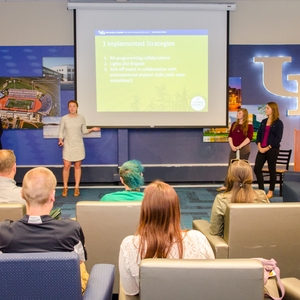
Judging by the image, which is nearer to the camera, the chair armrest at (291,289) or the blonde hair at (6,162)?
the chair armrest at (291,289)

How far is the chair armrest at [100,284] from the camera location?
162 centimetres

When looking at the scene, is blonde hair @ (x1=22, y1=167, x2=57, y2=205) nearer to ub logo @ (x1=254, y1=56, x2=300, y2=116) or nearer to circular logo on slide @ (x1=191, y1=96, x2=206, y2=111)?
circular logo on slide @ (x1=191, y1=96, x2=206, y2=111)

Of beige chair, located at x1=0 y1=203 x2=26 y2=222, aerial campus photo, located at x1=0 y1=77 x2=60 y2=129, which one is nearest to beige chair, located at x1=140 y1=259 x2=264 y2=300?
beige chair, located at x1=0 y1=203 x2=26 y2=222

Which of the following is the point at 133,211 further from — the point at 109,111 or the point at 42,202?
the point at 109,111

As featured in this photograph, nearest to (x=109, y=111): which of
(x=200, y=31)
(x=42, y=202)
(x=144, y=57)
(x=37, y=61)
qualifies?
(x=144, y=57)

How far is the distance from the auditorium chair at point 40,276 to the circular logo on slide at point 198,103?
5461 millimetres

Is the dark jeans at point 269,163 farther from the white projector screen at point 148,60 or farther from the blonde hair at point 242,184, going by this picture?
the blonde hair at point 242,184

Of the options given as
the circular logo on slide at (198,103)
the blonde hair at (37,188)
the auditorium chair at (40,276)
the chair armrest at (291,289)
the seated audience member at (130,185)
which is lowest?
the chair armrest at (291,289)

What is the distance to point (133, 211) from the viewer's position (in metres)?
2.34

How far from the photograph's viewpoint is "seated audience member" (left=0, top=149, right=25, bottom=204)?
261 centimetres

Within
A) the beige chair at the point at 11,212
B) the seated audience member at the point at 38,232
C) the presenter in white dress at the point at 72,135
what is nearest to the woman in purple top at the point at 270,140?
the presenter in white dress at the point at 72,135

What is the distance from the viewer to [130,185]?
2689 mm

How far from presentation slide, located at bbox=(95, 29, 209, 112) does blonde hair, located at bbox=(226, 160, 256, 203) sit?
4.12m

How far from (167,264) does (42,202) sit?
0.67 m
